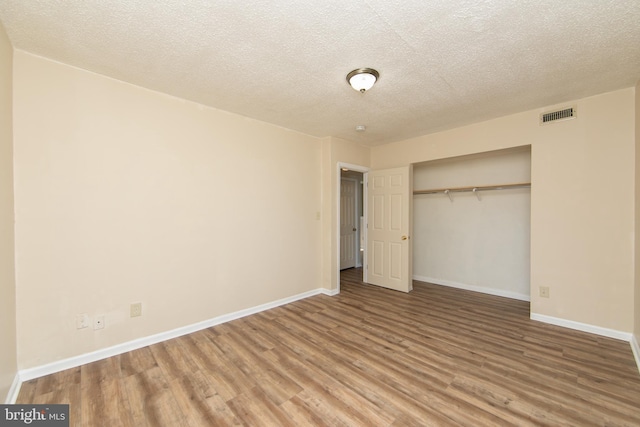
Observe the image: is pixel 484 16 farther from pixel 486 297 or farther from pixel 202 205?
pixel 486 297

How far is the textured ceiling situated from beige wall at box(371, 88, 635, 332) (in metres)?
0.33

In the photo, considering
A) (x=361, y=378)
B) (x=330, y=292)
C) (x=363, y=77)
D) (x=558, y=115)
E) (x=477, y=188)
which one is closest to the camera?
(x=361, y=378)

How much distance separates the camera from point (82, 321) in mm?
2293

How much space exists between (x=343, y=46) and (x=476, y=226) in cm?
371

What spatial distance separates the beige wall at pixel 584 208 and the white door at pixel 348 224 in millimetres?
3373

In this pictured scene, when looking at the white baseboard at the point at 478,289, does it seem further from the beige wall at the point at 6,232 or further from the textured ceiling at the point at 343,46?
the beige wall at the point at 6,232

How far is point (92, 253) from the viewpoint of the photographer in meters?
2.34

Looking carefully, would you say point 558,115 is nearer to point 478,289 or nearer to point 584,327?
point 584,327

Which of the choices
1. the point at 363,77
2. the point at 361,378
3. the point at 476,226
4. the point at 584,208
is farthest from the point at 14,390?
the point at 476,226

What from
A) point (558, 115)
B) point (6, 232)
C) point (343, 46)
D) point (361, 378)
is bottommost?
point (361, 378)

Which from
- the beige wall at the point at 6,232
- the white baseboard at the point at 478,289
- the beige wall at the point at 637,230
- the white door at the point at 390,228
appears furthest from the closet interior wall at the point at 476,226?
the beige wall at the point at 6,232

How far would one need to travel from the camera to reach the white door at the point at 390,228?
433 cm

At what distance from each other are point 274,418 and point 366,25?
104 inches

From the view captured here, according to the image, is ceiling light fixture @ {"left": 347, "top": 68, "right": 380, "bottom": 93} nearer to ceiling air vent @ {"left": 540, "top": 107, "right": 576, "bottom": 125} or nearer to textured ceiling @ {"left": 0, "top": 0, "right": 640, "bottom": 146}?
textured ceiling @ {"left": 0, "top": 0, "right": 640, "bottom": 146}
